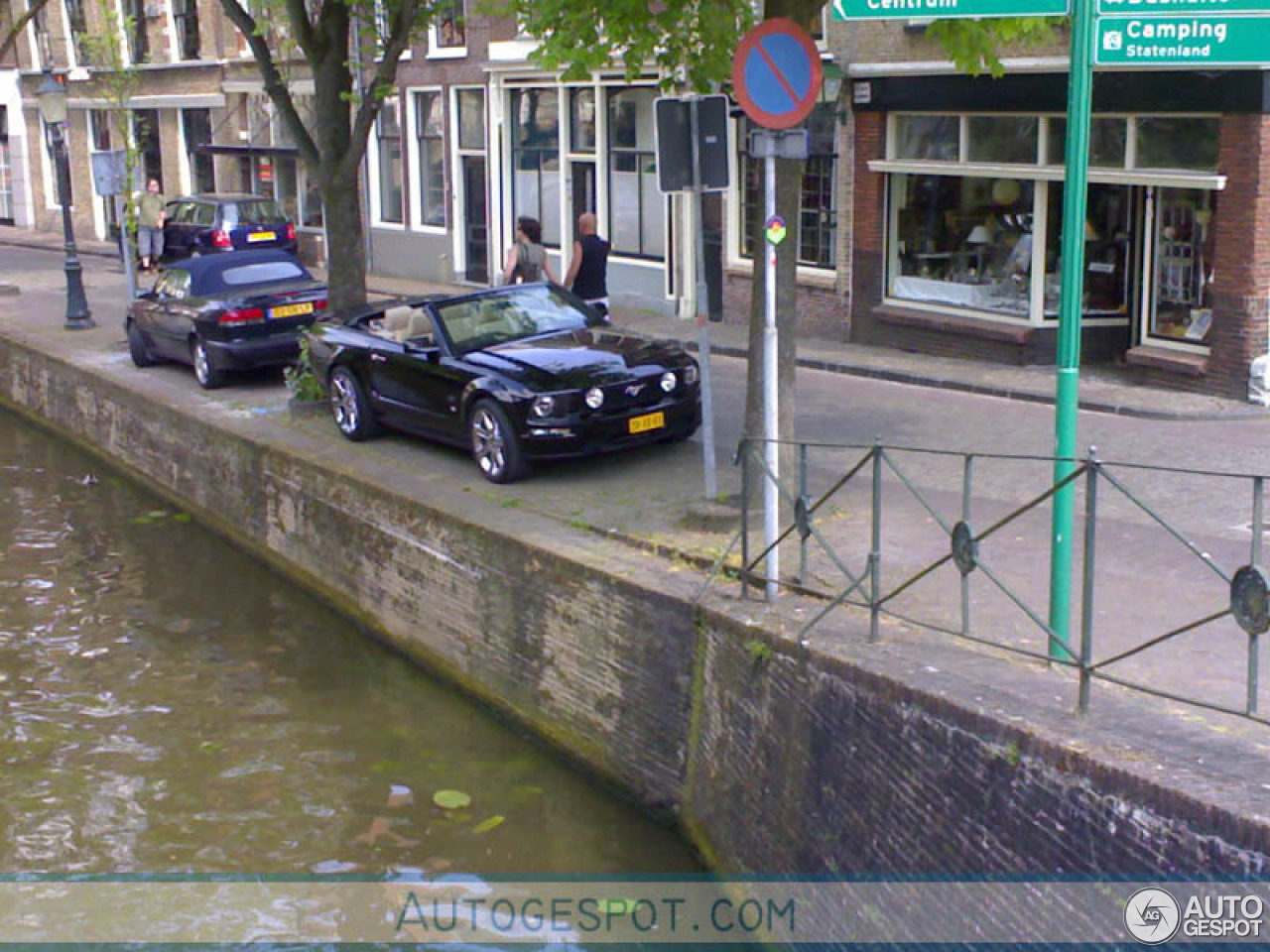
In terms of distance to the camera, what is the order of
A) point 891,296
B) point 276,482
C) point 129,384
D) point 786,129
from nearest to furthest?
point 786,129, point 276,482, point 129,384, point 891,296

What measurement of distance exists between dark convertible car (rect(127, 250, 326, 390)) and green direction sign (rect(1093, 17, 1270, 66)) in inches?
430

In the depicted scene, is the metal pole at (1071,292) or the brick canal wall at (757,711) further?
the metal pole at (1071,292)

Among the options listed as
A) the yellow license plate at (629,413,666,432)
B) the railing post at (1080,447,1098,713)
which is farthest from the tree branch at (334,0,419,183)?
the railing post at (1080,447,1098,713)

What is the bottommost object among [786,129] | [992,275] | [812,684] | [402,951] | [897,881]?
[402,951]

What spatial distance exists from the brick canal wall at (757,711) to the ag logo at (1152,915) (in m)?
0.08

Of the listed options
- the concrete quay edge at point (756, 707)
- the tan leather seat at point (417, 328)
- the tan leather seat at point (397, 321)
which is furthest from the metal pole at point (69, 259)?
the tan leather seat at point (417, 328)

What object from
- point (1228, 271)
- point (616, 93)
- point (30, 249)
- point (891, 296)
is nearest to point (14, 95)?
point (30, 249)

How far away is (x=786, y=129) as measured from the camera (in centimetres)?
806

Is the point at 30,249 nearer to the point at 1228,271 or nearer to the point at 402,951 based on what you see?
the point at 1228,271

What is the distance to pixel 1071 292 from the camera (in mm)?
6297

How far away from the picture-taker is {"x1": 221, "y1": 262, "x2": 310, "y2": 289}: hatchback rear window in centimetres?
1738

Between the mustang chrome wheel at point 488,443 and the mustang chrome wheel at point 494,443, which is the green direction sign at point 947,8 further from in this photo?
the mustang chrome wheel at point 488,443

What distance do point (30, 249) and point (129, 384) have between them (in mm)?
23297

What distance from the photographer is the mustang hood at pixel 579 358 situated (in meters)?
11.1
